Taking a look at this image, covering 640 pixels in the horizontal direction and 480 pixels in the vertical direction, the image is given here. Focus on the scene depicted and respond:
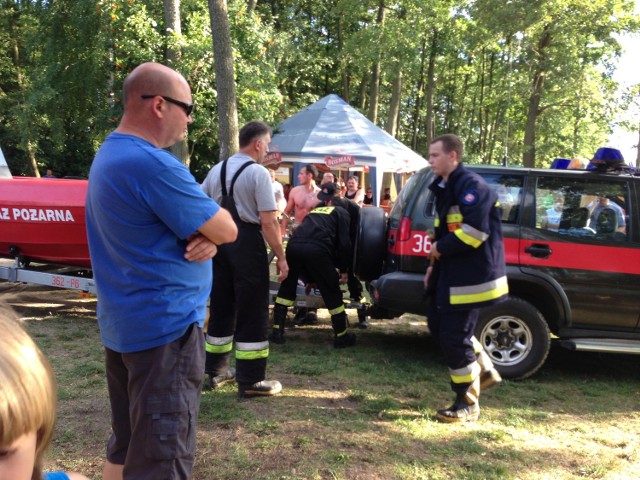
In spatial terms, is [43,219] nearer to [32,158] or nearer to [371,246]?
[371,246]

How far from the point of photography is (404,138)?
4212cm

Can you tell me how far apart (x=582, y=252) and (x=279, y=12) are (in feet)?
87.8

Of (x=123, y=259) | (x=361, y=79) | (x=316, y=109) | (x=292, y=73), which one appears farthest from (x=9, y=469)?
(x=361, y=79)

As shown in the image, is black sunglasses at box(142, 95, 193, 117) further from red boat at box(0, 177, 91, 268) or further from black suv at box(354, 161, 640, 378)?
red boat at box(0, 177, 91, 268)

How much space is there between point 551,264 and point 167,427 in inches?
151

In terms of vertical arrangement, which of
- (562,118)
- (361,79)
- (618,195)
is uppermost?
(361,79)

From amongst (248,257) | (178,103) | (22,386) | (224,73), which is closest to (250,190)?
(248,257)

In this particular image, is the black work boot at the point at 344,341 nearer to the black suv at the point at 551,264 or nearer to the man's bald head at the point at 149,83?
the black suv at the point at 551,264

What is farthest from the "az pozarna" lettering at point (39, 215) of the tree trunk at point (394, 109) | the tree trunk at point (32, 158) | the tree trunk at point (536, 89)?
the tree trunk at point (394, 109)

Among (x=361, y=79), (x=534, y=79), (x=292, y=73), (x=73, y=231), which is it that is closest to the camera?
(x=73, y=231)

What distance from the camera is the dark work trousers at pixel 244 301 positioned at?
3984 mm

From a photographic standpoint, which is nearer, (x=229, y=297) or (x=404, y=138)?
A: (x=229, y=297)

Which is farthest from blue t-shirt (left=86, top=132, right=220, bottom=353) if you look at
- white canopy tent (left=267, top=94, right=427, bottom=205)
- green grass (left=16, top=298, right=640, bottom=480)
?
white canopy tent (left=267, top=94, right=427, bottom=205)

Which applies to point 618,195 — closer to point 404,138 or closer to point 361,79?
point 361,79
